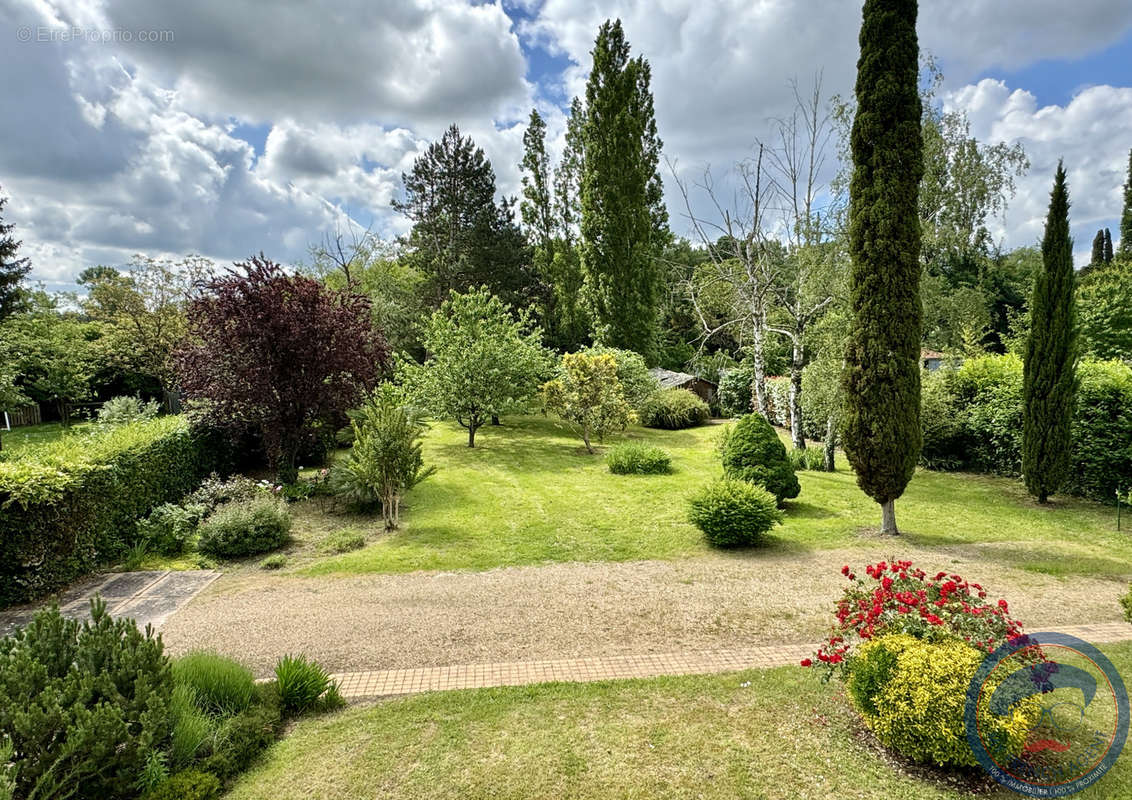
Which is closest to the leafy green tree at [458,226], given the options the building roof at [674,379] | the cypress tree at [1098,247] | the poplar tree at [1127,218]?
the building roof at [674,379]

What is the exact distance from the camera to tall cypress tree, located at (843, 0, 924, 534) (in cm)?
880

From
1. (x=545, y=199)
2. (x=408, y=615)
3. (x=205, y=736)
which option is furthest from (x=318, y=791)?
(x=545, y=199)

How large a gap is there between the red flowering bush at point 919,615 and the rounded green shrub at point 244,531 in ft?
27.8

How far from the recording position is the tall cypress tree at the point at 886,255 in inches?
347

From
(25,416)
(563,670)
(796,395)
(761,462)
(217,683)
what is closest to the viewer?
(217,683)

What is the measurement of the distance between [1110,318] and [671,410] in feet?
49.5

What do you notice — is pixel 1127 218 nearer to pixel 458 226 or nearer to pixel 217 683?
pixel 458 226

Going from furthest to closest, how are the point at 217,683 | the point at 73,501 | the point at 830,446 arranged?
1. the point at 830,446
2. the point at 73,501
3. the point at 217,683

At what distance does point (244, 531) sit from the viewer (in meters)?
8.83

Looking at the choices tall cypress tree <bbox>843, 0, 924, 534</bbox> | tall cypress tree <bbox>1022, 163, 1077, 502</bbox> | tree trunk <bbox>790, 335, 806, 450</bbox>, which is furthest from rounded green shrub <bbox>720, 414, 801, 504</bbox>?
tall cypress tree <bbox>1022, 163, 1077, 502</bbox>

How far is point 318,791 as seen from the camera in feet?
11.9

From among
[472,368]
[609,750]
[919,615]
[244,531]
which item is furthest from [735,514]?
[472,368]

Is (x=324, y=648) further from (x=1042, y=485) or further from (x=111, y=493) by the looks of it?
(x=1042, y=485)

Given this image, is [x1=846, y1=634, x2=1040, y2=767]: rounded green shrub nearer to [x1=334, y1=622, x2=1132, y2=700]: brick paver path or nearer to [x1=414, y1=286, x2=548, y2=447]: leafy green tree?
[x1=334, y1=622, x2=1132, y2=700]: brick paver path
